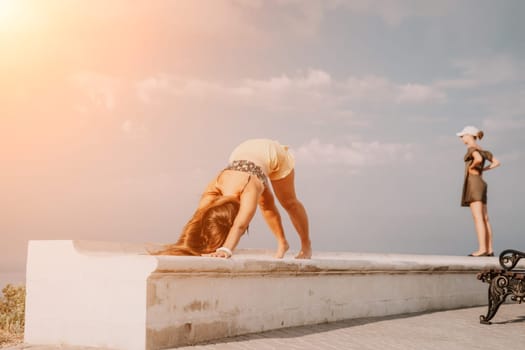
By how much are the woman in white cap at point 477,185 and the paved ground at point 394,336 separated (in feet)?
12.2

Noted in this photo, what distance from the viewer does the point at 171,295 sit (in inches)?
173

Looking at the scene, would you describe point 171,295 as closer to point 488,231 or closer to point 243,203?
point 243,203

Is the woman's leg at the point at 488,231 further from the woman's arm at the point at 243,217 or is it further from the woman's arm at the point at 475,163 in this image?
the woman's arm at the point at 243,217

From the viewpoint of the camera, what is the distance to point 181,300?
4.48 meters

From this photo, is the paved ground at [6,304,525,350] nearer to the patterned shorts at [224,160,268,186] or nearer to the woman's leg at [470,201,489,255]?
the patterned shorts at [224,160,268,186]

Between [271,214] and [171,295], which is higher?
[271,214]

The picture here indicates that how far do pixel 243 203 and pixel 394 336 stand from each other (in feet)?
5.85

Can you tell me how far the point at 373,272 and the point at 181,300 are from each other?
2824 millimetres

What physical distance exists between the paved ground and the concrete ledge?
0.44 ft

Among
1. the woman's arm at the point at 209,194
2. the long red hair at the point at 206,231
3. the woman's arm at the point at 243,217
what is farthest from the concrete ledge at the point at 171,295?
the woman's arm at the point at 209,194

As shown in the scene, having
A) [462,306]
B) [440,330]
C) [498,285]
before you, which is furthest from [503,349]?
[462,306]

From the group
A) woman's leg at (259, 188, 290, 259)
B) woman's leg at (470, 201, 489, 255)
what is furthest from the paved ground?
woman's leg at (470, 201, 489, 255)

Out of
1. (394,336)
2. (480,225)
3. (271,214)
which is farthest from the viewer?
(480,225)

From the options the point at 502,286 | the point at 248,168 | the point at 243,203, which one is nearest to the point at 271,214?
the point at 248,168
